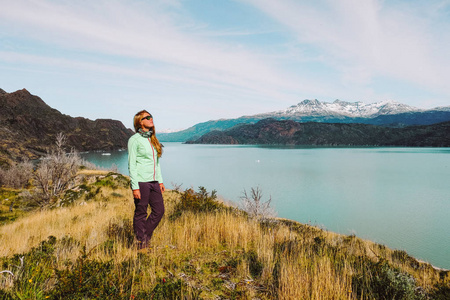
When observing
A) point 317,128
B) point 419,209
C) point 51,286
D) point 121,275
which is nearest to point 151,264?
point 121,275

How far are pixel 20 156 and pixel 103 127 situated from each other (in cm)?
8973

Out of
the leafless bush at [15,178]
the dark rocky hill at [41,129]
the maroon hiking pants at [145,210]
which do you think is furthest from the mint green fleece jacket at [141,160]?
the dark rocky hill at [41,129]

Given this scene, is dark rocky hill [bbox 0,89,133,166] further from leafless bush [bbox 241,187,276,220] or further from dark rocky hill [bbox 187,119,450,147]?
dark rocky hill [bbox 187,119,450,147]

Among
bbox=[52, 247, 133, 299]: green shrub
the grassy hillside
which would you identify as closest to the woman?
the grassy hillside

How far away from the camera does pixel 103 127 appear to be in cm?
15738

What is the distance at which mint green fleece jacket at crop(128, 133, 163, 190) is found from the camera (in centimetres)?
380

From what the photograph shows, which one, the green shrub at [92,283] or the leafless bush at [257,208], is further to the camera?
the leafless bush at [257,208]

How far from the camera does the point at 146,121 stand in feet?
13.4

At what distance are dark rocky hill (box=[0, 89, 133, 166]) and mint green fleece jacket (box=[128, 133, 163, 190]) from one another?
9056 centimetres

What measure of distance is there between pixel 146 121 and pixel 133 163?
0.76 metres

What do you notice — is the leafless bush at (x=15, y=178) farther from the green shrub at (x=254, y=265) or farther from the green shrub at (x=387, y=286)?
the green shrub at (x=387, y=286)

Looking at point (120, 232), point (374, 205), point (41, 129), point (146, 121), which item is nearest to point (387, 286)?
point (146, 121)

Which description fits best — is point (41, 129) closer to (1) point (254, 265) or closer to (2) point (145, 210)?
(2) point (145, 210)

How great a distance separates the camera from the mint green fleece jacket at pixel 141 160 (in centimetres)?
380
